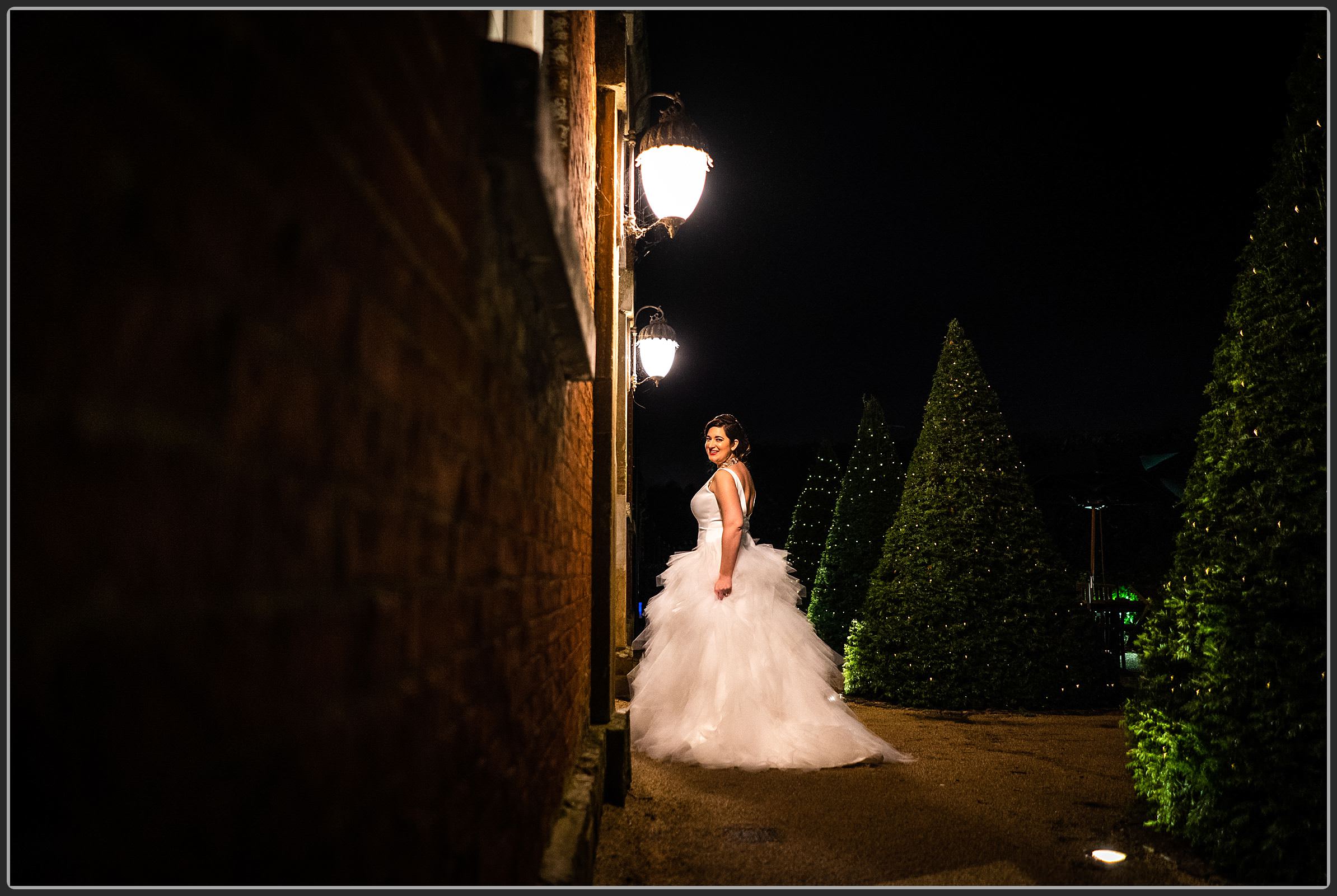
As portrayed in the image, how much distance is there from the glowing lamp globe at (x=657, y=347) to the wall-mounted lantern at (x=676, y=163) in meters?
4.40

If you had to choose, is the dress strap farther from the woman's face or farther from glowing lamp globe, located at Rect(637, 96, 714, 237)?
glowing lamp globe, located at Rect(637, 96, 714, 237)

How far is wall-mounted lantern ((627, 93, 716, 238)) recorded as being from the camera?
608 cm

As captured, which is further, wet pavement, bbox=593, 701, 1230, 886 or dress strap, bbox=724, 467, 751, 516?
dress strap, bbox=724, 467, 751, 516

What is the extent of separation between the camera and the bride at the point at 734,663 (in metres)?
5.80

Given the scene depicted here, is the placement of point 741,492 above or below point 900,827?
above

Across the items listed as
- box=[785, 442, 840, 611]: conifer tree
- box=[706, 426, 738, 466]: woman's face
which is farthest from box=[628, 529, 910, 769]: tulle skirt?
box=[785, 442, 840, 611]: conifer tree

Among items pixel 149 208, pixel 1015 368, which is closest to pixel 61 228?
pixel 149 208

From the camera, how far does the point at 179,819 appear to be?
0.63 m

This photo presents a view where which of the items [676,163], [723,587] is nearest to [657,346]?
[676,163]

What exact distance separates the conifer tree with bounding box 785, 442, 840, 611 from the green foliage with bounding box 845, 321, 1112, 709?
8983 mm

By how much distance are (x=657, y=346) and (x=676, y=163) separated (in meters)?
4.71

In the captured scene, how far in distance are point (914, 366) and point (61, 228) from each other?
36.2 m

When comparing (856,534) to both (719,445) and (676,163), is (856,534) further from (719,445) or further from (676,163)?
(676,163)

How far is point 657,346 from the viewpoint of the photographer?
1073 centimetres
